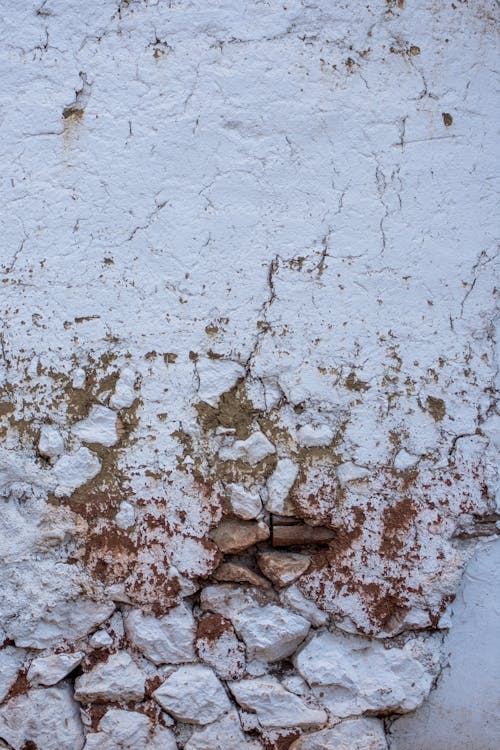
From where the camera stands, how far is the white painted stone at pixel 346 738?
1969 millimetres

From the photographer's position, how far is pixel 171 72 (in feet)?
6.92

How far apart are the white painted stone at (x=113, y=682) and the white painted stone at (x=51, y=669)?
49 mm

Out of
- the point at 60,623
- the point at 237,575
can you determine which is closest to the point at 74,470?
the point at 60,623

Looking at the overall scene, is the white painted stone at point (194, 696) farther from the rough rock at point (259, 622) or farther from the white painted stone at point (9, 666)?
the white painted stone at point (9, 666)

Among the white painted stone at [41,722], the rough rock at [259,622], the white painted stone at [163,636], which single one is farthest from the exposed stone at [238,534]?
the white painted stone at [41,722]

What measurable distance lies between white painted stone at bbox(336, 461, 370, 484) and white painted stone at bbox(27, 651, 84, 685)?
2.83 ft

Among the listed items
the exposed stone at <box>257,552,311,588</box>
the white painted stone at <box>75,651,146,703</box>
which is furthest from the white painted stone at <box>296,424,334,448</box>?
the white painted stone at <box>75,651,146,703</box>

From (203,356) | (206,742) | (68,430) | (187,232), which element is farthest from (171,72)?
(206,742)

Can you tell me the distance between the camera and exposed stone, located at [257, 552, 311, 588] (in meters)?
2.01

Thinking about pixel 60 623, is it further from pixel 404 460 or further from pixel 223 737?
pixel 404 460

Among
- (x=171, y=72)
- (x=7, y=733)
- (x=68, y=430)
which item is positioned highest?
(x=171, y=72)

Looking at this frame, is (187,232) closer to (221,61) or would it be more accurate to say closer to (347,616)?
(221,61)

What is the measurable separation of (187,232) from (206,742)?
1.38 meters

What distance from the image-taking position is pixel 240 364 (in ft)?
6.76
